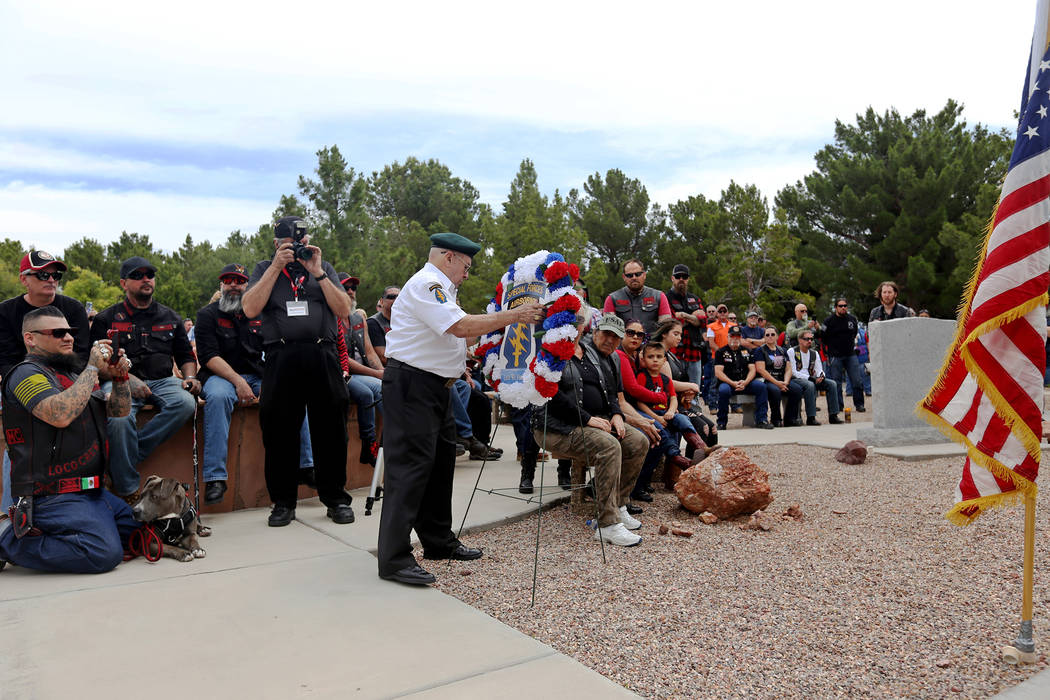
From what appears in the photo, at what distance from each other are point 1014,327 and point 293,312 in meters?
4.41

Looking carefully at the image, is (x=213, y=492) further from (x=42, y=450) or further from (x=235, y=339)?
(x=42, y=450)

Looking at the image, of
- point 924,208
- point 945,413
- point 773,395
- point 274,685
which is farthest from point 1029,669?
point 924,208

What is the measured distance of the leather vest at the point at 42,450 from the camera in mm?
4223

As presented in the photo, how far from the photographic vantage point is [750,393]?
1160cm

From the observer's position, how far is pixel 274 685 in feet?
9.43

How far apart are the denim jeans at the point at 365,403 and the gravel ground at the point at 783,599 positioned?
6.22ft

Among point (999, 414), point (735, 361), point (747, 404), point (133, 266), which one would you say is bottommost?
point (747, 404)

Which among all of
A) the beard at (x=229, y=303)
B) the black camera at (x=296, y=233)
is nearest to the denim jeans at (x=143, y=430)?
the beard at (x=229, y=303)

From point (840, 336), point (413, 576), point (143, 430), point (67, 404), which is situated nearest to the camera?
point (413, 576)

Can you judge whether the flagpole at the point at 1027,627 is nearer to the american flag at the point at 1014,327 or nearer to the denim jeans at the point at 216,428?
the american flag at the point at 1014,327

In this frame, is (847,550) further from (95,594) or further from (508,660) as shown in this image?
(95,594)

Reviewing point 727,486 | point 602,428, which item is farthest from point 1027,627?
point 602,428

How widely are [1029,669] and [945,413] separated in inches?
46.0

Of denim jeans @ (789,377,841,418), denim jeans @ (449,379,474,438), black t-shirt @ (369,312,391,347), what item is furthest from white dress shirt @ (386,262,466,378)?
denim jeans @ (789,377,841,418)
